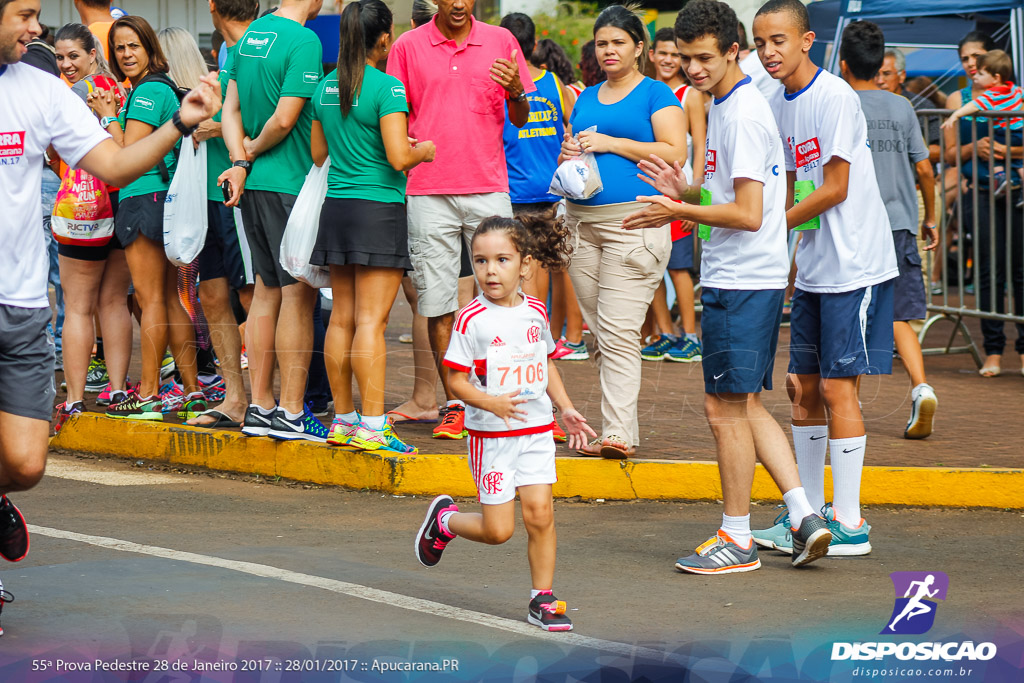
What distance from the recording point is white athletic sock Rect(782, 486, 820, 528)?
5504 millimetres

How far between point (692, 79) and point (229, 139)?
2945 millimetres

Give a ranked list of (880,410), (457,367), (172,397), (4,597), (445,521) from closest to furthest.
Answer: (4,597)
(457,367)
(445,521)
(172,397)
(880,410)

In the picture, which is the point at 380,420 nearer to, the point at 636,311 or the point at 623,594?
the point at 636,311

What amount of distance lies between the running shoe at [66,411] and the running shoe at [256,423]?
138 centimetres

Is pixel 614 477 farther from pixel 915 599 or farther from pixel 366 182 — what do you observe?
pixel 915 599

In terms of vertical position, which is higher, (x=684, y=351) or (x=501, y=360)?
(x=501, y=360)

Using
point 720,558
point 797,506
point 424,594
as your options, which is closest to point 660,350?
point 797,506

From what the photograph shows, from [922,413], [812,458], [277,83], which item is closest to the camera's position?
[812,458]

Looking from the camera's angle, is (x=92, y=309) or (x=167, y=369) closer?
(x=92, y=309)

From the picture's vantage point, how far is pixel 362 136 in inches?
269

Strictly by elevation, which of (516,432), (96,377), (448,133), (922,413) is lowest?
(922,413)

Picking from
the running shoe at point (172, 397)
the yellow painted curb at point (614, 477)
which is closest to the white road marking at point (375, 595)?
the yellow painted curb at point (614, 477)

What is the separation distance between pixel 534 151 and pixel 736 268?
3331 mm

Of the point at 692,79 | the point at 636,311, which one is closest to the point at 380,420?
the point at 636,311
